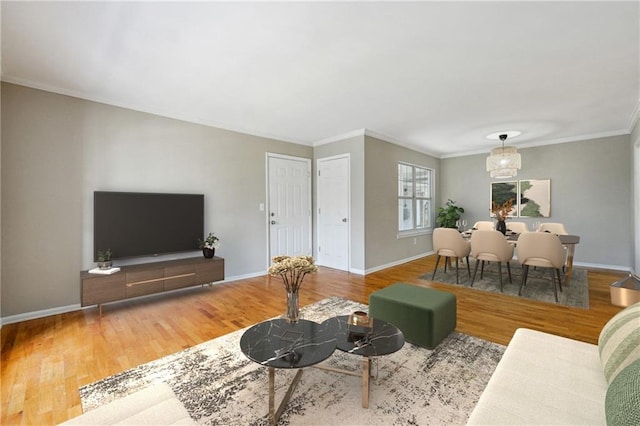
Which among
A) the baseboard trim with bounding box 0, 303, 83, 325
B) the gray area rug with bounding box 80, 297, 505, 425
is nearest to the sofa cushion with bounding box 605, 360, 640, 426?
the gray area rug with bounding box 80, 297, 505, 425

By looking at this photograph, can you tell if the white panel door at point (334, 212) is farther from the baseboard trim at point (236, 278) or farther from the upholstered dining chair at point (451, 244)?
the upholstered dining chair at point (451, 244)

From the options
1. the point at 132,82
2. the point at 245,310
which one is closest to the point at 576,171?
the point at 245,310

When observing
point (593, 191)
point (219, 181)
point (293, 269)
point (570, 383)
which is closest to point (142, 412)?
point (293, 269)

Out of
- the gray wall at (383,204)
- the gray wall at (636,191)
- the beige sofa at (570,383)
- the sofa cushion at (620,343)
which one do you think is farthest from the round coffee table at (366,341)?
the gray wall at (636,191)

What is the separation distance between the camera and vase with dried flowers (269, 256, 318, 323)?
1.79 m

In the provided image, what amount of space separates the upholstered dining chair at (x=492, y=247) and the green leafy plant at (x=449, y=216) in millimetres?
2662

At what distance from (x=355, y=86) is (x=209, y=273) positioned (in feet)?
9.90

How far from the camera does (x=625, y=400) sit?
770 millimetres

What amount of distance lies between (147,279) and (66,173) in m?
1.47

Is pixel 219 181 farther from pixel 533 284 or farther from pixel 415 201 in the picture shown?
pixel 533 284

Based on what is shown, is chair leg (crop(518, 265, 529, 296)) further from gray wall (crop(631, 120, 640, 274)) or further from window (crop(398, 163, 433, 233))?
window (crop(398, 163, 433, 233))

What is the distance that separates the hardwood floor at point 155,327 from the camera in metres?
1.88

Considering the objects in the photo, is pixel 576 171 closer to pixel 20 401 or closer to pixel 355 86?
pixel 355 86

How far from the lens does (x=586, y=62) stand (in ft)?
8.54
